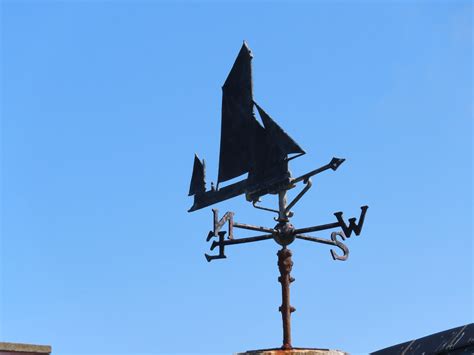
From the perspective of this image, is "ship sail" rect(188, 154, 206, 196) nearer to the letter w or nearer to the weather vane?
the weather vane

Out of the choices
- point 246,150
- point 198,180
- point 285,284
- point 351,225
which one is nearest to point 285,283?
point 285,284

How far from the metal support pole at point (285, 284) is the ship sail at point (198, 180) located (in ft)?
8.42

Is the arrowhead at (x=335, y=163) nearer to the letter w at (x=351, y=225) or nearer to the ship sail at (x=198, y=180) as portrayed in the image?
the letter w at (x=351, y=225)

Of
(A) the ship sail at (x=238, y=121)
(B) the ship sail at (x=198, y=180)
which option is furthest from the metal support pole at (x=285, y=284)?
(B) the ship sail at (x=198, y=180)

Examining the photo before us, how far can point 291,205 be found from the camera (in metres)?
10.4

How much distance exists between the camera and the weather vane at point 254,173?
9.98 m

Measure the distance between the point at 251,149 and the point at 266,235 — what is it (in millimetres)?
1591

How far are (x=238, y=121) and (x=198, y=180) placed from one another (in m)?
1.23

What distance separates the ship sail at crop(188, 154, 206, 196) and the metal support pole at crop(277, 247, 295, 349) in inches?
101

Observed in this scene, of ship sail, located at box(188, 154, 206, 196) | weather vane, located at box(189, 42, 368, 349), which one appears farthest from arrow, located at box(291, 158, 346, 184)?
ship sail, located at box(188, 154, 206, 196)

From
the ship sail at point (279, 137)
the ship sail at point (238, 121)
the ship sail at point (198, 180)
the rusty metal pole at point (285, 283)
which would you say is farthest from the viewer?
the ship sail at point (198, 180)

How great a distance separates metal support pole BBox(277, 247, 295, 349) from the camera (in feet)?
31.0

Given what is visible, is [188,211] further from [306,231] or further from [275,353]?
[275,353]

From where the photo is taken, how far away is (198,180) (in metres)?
12.3
